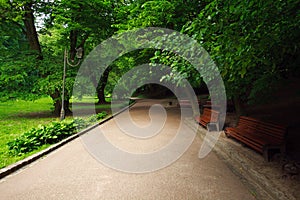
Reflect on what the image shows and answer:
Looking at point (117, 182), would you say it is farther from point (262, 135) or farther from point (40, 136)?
point (40, 136)

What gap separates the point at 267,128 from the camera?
15.4 ft

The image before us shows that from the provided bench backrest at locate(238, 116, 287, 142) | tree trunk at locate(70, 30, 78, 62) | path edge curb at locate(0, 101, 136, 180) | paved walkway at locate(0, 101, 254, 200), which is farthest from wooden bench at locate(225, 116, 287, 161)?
tree trunk at locate(70, 30, 78, 62)

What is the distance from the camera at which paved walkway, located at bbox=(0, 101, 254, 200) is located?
10.2 ft

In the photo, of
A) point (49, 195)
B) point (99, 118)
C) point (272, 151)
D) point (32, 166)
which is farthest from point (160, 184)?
point (99, 118)

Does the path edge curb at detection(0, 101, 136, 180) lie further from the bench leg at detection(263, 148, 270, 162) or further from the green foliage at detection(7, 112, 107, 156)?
the bench leg at detection(263, 148, 270, 162)

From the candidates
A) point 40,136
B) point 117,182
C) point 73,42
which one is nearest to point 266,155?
point 117,182

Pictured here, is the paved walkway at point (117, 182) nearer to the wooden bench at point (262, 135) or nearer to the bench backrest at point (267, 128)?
the wooden bench at point (262, 135)

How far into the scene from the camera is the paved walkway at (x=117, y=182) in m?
3.11

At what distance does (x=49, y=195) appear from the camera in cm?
312

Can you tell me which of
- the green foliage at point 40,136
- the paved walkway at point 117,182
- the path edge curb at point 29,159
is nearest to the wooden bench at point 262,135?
the paved walkway at point 117,182

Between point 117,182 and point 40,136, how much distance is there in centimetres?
390

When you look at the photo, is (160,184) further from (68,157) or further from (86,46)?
(86,46)

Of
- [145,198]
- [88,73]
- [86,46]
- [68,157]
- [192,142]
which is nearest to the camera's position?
[145,198]

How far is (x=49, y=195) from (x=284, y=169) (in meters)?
4.00
